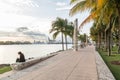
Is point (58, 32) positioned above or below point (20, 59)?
above

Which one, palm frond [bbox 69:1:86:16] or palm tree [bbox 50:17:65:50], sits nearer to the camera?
palm frond [bbox 69:1:86:16]

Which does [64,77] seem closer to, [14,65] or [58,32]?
[14,65]

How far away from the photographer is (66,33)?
5700 cm

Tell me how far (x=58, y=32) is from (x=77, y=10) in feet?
121

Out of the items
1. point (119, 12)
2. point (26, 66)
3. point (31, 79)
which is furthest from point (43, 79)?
point (119, 12)

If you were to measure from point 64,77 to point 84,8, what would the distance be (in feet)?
30.0

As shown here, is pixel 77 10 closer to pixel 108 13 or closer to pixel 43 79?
pixel 108 13

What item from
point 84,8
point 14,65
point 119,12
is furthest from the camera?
point 84,8

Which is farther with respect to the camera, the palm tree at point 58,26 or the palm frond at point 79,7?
the palm tree at point 58,26

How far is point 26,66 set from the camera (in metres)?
14.9

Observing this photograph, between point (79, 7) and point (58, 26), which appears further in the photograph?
point (58, 26)

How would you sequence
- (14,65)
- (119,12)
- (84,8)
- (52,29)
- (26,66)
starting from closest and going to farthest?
(14,65) < (26,66) < (119,12) < (84,8) < (52,29)

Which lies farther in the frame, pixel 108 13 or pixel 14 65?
pixel 108 13

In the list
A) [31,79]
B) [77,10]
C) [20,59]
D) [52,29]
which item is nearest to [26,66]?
[20,59]
